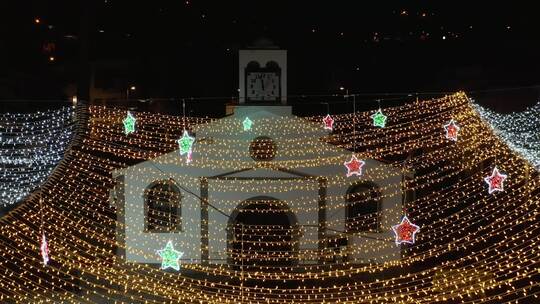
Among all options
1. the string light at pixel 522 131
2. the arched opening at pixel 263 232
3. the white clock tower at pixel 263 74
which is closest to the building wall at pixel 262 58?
the white clock tower at pixel 263 74

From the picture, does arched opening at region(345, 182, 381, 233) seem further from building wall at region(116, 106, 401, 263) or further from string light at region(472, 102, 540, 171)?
string light at region(472, 102, 540, 171)

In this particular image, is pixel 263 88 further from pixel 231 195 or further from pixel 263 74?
pixel 231 195

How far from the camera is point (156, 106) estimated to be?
35000 mm

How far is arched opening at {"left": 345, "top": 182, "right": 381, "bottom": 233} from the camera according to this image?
21.4 metres

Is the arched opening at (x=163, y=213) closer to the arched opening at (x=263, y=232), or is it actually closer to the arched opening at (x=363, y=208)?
the arched opening at (x=263, y=232)

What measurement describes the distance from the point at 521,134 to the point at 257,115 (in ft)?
25.9

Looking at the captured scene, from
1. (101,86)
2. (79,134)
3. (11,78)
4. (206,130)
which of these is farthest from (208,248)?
(101,86)

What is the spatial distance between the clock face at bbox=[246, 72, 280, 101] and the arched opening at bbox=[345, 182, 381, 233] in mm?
3476

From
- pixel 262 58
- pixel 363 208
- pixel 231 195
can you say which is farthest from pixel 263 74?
pixel 363 208

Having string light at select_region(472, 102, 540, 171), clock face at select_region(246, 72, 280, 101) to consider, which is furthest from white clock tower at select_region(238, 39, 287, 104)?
string light at select_region(472, 102, 540, 171)

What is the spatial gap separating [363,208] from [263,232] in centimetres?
290

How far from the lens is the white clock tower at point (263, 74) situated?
21.6 m

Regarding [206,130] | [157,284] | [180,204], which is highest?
[206,130]

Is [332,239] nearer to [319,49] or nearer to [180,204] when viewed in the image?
[180,204]
